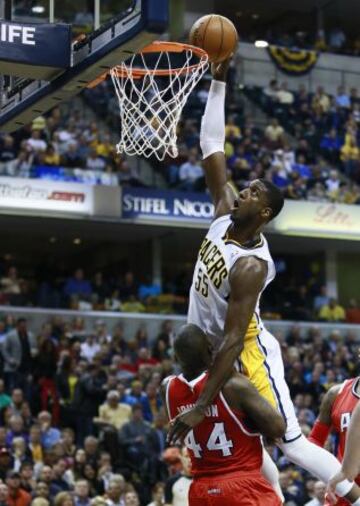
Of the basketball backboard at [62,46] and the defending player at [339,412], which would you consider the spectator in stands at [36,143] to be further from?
the defending player at [339,412]

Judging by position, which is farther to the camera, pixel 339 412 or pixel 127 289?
pixel 127 289

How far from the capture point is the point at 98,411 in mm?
16938

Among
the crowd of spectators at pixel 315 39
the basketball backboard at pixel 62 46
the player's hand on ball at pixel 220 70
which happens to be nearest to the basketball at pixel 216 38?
the player's hand on ball at pixel 220 70

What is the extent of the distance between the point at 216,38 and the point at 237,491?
268 cm

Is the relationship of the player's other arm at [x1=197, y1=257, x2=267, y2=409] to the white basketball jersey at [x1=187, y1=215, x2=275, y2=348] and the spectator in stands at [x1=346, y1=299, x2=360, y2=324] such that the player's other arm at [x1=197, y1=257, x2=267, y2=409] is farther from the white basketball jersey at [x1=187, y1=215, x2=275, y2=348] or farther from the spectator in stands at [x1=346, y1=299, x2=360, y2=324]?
the spectator in stands at [x1=346, y1=299, x2=360, y2=324]

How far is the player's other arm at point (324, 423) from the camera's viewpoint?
7605mm

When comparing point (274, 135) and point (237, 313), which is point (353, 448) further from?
point (274, 135)

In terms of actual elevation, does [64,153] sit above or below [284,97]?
below

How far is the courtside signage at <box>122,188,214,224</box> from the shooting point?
Result: 22.9m

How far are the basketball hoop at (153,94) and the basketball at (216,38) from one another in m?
1.43

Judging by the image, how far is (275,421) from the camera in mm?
6195

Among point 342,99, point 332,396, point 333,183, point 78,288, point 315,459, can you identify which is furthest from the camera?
point 342,99

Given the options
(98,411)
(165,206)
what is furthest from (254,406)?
(165,206)

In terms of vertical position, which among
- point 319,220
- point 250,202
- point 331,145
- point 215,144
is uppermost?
point 215,144
